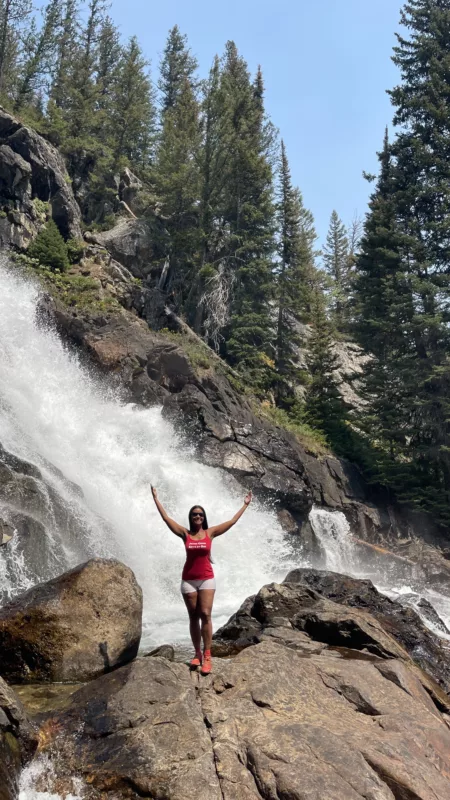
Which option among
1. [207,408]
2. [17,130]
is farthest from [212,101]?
[207,408]

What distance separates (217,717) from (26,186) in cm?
3007

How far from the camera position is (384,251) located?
30906 millimetres

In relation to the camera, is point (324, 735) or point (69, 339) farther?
point (69, 339)

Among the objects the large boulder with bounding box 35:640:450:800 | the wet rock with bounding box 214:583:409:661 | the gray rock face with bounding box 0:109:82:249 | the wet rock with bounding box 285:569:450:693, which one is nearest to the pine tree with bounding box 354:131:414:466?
the gray rock face with bounding box 0:109:82:249

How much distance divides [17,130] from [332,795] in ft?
110

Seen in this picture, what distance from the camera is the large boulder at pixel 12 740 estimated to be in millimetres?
5090

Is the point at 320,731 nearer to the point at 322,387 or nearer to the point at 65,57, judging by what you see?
the point at 322,387

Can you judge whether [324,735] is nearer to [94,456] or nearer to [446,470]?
[94,456]

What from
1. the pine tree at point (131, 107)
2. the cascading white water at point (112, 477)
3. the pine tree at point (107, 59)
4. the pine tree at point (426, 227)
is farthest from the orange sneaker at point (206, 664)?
the pine tree at point (107, 59)

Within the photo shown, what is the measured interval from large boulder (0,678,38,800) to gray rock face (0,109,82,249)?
2717cm

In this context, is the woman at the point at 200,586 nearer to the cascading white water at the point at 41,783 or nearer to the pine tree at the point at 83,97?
the cascading white water at the point at 41,783

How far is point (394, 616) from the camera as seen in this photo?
11430mm

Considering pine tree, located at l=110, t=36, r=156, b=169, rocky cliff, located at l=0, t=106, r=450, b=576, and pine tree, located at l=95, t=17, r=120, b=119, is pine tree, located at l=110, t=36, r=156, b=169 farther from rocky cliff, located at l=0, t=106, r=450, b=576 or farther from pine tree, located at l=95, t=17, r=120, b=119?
rocky cliff, located at l=0, t=106, r=450, b=576

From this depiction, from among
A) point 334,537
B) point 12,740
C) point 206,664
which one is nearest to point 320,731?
point 206,664
